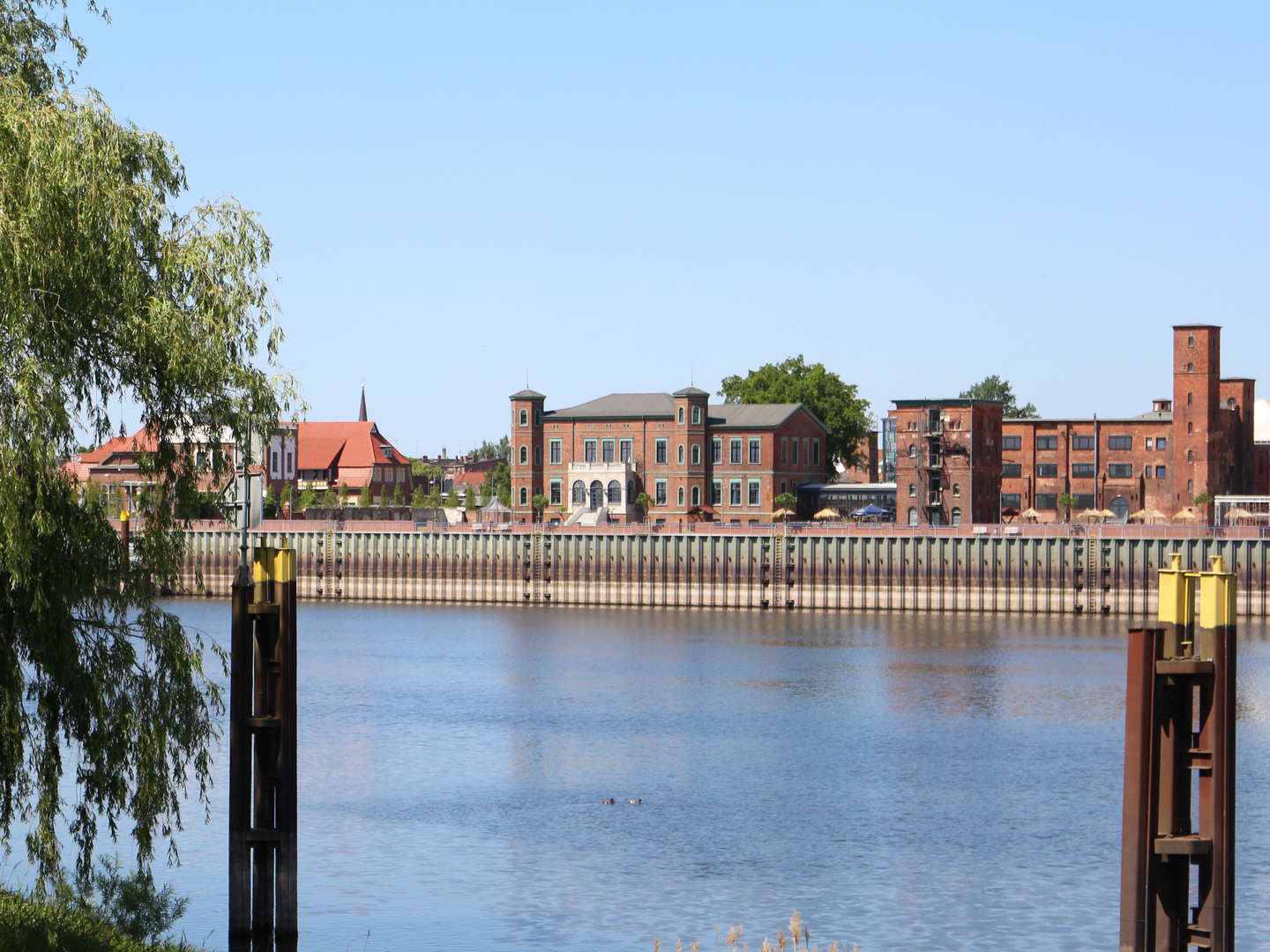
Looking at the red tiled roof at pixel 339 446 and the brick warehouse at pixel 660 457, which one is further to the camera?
the red tiled roof at pixel 339 446

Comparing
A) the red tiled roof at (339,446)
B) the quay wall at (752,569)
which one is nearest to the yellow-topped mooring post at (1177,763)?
the quay wall at (752,569)

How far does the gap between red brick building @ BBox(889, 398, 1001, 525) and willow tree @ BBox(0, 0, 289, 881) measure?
10558cm

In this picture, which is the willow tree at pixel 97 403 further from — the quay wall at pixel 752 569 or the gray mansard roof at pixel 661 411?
the gray mansard roof at pixel 661 411

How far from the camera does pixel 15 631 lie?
63.3 feet

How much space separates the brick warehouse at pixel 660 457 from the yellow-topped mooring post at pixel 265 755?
11360 cm

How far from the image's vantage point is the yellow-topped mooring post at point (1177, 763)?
A: 566 inches

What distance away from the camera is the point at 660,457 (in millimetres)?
140000

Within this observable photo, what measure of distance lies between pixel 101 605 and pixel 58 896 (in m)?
3.61

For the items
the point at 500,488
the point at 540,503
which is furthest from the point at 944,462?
the point at 500,488

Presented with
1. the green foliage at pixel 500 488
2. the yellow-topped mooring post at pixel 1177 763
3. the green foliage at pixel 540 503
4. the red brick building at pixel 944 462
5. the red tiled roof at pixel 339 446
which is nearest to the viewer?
the yellow-topped mooring post at pixel 1177 763

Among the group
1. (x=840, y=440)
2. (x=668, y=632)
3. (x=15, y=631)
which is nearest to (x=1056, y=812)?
(x=15, y=631)

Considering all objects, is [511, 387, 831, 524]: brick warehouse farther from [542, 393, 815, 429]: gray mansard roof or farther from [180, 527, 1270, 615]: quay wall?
[180, 527, 1270, 615]: quay wall

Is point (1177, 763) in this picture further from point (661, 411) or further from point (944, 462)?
point (661, 411)

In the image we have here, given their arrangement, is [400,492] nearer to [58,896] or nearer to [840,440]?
[840,440]
